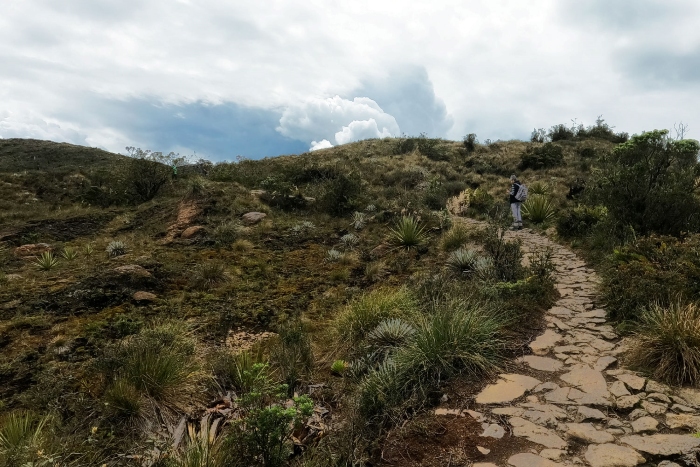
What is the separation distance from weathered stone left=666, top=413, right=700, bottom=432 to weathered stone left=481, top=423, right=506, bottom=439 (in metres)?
1.25

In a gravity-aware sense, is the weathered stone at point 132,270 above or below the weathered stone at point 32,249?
below

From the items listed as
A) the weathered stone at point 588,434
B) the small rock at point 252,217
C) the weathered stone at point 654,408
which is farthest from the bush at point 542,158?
the weathered stone at point 588,434

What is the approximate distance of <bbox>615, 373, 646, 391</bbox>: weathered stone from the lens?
377cm

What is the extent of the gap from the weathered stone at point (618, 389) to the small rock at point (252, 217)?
33.5 ft

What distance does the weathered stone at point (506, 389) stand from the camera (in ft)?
12.5

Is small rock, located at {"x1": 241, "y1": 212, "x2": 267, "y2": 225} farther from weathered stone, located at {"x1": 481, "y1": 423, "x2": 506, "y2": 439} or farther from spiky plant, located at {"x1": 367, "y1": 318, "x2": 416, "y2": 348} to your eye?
weathered stone, located at {"x1": 481, "y1": 423, "x2": 506, "y2": 439}

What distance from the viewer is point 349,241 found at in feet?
35.7

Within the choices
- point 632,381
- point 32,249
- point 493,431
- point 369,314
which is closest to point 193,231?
point 32,249

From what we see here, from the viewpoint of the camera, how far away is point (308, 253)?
10.3 meters

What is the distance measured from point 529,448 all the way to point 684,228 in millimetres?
6614

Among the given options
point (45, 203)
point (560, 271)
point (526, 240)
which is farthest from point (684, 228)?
point (45, 203)

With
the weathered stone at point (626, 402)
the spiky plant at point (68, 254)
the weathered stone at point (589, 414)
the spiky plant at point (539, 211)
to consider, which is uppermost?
the spiky plant at point (539, 211)

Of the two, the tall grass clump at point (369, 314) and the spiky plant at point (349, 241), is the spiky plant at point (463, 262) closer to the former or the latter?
the tall grass clump at point (369, 314)

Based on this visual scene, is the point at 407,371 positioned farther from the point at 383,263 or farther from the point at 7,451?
the point at 383,263
